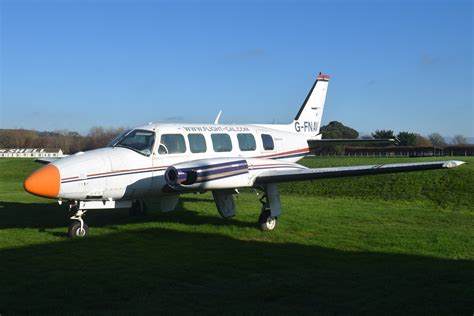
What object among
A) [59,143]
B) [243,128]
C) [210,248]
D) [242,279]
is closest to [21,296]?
[242,279]

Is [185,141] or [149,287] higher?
[185,141]

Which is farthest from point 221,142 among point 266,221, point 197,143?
point 266,221

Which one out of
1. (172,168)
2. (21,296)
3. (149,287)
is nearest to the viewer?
(21,296)

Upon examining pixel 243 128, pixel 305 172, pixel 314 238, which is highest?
pixel 243 128

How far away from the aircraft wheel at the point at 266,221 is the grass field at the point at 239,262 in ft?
0.85

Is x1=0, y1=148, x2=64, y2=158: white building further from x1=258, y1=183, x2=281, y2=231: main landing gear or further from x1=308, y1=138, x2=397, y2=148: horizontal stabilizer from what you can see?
x1=258, y1=183, x2=281, y2=231: main landing gear

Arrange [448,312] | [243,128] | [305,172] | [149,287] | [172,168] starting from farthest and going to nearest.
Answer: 1. [243,128]
2. [305,172]
3. [172,168]
4. [149,287]
5. [448,312]

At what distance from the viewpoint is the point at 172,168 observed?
12.5 m

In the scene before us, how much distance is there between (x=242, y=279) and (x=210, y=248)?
2.94 meters

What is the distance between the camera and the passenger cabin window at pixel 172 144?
13.7 m

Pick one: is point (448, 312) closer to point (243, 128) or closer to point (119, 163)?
point (119, 163)

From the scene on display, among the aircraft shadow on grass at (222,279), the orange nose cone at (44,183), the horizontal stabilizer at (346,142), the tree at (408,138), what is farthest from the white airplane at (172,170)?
the tree at (408,138)

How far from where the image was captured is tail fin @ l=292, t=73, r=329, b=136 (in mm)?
18688

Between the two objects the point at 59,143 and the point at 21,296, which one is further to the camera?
the point at 59,143
